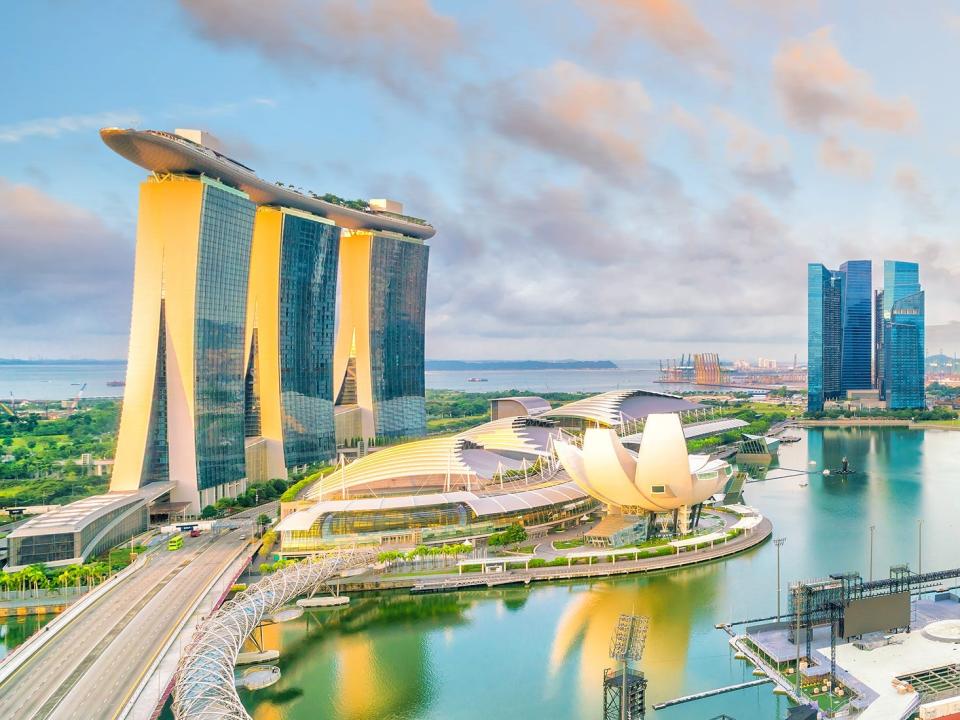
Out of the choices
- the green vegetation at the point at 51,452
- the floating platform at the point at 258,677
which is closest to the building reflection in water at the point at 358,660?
the floating platform at the point at 258,677

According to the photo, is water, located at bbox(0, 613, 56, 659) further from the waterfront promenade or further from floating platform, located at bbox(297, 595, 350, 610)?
the waterfront promenade

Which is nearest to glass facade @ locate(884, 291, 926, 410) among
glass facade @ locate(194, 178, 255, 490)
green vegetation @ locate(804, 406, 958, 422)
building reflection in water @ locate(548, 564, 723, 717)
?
green vegetation @ locate(804, 406, 958, 422)

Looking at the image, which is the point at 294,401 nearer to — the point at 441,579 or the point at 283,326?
the point at 283,326

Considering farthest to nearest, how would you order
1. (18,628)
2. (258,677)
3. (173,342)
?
(173,342) < (18,628) < (258,677)

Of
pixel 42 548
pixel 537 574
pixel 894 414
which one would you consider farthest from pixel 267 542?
pixel 894 414

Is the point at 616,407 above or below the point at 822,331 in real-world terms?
below

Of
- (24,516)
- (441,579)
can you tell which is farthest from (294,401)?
(441,579)

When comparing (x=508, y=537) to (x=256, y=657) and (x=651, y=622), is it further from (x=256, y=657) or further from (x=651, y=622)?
(x=256, y=657)
